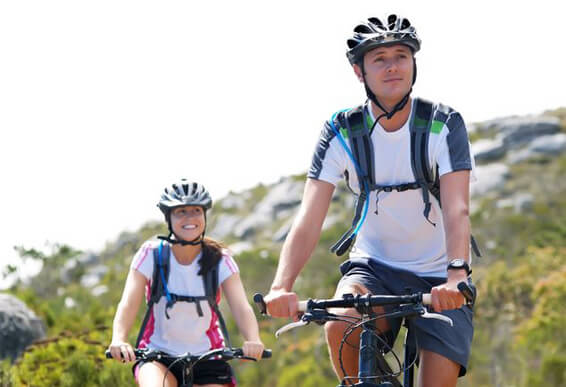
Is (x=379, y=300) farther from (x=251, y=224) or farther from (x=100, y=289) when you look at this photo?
(x=251, y=224)

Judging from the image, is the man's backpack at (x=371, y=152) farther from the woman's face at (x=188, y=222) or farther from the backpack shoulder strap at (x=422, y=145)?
the woman's face at (x=188, y=222)

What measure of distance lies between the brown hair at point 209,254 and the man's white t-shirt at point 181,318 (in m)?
0.04

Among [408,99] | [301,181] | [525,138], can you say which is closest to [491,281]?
[408,99]

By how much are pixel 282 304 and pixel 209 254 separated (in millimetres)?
2842

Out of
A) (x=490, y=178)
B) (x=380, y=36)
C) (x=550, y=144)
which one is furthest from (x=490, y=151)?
(x=380, y=36)

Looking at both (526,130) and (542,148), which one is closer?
(542,148)

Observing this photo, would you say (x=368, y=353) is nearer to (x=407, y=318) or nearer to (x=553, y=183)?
(x=407, y=318)

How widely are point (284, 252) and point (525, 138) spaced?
9891 centimetres

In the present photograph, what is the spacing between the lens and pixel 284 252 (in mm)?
5430

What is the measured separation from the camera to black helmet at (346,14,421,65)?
546 cm

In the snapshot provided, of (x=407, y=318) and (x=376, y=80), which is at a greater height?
(x=376, y=80)

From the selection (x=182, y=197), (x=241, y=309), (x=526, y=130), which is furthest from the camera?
(x=526, y=130)

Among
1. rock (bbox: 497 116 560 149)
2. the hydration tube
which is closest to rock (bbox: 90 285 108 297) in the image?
rock (bbox: 497 116 560 149)

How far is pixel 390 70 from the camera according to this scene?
18.0 feet
